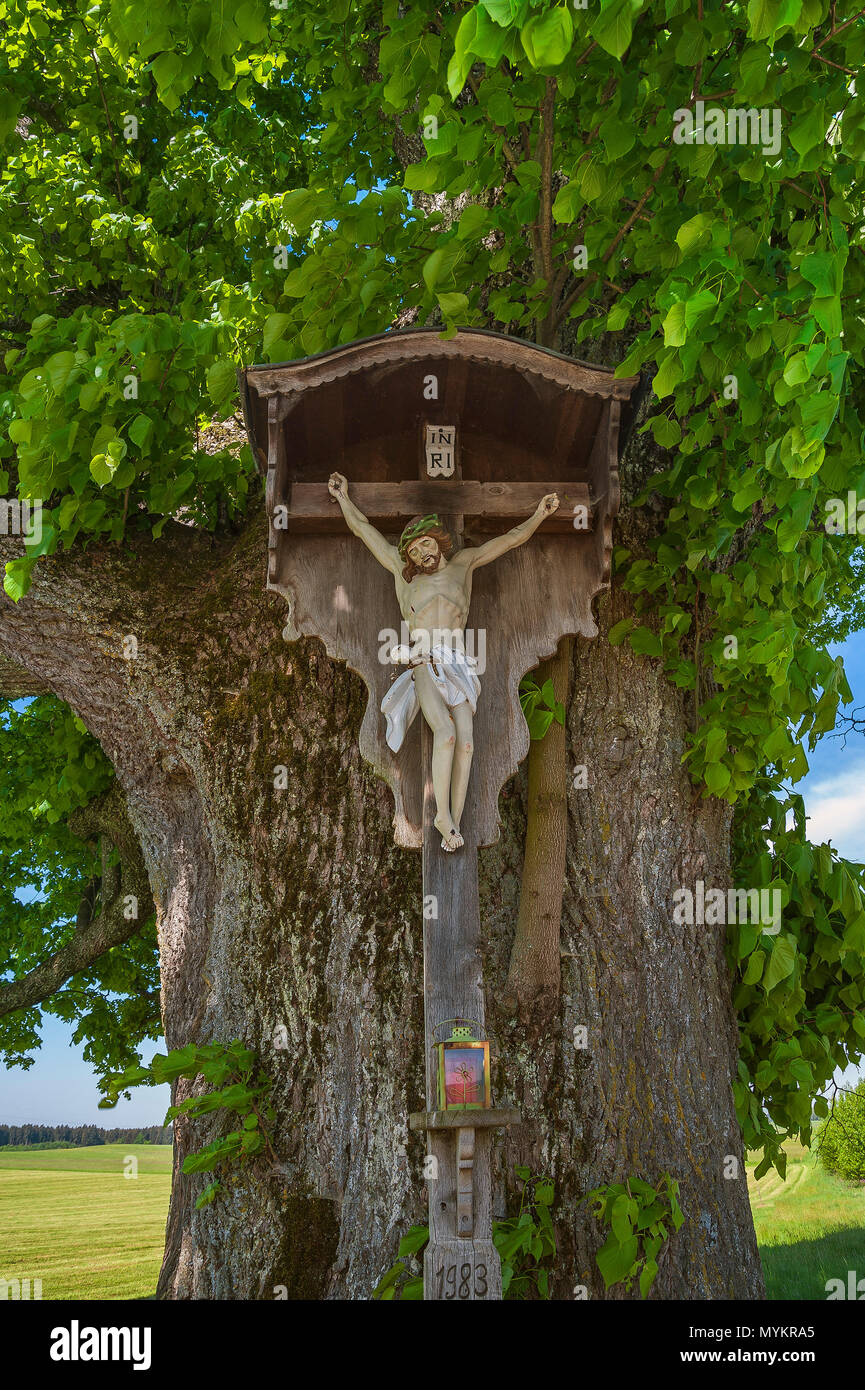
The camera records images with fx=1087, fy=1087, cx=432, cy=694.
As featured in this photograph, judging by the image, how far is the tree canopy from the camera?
3.09 metres

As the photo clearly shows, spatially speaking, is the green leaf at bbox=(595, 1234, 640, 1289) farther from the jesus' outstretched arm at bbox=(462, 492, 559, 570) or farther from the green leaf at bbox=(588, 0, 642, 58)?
the green leaf at bbox=(588, 0, 642, 58)

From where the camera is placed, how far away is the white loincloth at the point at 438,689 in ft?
11.2

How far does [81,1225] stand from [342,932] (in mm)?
6609

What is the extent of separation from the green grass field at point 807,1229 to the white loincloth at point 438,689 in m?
5.36

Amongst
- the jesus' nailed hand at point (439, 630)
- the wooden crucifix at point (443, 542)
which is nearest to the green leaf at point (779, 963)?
the wooden crucifix at point (443, 542)

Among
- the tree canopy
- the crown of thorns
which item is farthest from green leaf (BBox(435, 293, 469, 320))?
the crown of thorns

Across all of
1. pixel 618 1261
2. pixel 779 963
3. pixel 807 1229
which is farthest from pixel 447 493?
Answer: pixel 807 1229

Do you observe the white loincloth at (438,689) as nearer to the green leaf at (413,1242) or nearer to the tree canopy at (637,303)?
the tree canopy at (637,303)

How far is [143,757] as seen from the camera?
502cm

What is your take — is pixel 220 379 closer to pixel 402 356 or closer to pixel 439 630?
pixel 402 356

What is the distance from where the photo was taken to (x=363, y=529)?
3664 millimetres

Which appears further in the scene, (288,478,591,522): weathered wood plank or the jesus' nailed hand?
(288,478,591,522): weathered wood plank

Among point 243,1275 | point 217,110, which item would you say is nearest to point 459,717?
point 243,1275
